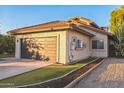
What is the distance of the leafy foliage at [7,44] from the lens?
71.7 feet

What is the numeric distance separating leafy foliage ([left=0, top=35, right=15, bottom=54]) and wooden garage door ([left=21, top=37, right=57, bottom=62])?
6.29m

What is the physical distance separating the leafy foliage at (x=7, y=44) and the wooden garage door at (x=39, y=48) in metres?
6.29

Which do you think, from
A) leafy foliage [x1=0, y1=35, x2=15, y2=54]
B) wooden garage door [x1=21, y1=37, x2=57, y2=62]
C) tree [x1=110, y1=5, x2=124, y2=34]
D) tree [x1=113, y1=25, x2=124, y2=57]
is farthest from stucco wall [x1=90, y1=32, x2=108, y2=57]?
leafy foliage [x1=0, y1=35, x2=15, y2=54]

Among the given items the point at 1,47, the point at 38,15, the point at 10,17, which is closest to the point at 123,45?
the point at 38,15

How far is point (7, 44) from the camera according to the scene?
21.9 m

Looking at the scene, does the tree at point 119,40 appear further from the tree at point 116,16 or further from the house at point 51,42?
the tree at point 116,16

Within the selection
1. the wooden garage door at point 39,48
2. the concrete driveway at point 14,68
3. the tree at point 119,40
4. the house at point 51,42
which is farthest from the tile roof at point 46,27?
the tree at point 119,40

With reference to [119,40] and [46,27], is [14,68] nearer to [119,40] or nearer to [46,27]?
[46,27]

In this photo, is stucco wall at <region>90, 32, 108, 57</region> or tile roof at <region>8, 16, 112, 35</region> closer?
tile roof at <region>8, 16, 112, 35</region>

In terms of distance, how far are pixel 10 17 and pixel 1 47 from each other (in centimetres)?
699

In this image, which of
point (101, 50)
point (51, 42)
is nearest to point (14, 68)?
point (51, 42)

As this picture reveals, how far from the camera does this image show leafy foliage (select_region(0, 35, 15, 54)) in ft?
71.7

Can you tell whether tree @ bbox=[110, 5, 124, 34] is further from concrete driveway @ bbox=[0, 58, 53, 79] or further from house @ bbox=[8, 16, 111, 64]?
concrete driveway @ bbox=[0, 58, 53, 79]
